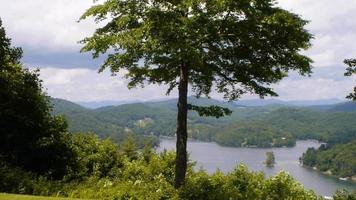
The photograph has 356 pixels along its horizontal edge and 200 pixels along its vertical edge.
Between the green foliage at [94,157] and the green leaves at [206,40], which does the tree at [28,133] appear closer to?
the green foliage at [94,157]

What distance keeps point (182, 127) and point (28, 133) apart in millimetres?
14707

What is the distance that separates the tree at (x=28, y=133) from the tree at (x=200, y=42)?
10966 mm

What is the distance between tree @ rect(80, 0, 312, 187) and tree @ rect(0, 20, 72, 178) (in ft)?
36.0

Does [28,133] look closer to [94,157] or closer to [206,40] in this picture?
[94,157]

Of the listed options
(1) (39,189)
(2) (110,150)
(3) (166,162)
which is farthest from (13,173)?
(2) (110,150)

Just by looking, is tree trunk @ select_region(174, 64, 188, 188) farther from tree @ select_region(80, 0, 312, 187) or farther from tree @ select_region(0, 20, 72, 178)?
tree @ select_region(0, 20, 72, 178)

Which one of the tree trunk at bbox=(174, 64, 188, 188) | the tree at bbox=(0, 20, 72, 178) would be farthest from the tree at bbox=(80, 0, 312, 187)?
the tree at bbox=(0, 20, 72, 178)

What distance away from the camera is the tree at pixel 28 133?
107 ft

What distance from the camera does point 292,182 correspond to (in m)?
33.3

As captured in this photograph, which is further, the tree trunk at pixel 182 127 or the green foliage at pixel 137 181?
the green foliage at pixel 137 181

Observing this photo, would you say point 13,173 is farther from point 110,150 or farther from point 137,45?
point 110,150

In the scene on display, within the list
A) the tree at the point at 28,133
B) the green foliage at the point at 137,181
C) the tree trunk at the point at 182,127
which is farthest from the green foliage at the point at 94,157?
the tree trunk at the point at 182,127

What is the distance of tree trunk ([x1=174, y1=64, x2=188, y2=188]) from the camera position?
2343cm

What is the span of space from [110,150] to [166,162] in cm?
776
